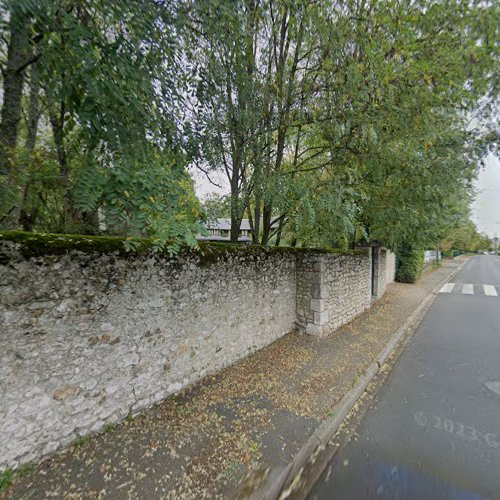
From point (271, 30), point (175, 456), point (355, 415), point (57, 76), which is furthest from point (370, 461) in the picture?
point (271, 30)

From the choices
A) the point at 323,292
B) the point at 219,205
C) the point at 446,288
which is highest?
the point at 219,205

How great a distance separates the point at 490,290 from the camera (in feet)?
43.8

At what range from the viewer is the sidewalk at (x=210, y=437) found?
7.45 ft

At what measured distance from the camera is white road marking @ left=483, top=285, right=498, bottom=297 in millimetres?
12270

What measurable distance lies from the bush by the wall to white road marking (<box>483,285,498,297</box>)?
3150 millimetres

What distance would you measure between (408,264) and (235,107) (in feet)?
47.4

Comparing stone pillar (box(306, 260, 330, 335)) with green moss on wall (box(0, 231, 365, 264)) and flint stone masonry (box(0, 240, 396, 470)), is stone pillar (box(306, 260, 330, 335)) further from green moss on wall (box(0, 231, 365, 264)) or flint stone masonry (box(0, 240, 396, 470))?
green moss on wall (box(0, 231, 365, 264))

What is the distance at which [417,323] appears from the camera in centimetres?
790

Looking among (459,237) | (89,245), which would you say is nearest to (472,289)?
(89,245)

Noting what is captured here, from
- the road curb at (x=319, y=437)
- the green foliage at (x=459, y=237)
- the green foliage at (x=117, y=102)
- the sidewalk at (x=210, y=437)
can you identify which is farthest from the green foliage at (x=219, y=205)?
the green foliage at (x=459, y=237)

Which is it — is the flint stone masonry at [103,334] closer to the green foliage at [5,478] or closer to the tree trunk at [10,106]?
the green foliage at [5,478]

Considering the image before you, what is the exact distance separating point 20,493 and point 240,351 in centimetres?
318

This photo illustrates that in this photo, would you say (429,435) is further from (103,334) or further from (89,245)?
(89,245)

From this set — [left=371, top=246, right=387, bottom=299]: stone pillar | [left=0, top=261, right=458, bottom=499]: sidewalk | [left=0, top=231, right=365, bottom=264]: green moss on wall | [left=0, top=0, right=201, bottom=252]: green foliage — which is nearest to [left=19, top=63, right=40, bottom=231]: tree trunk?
[left=0, top=0, right=201, bottom=252]: green foliage
